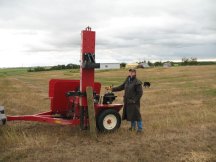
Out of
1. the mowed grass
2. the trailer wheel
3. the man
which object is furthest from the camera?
the man

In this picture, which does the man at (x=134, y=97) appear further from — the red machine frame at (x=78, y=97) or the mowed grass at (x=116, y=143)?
the mowed grass at (x=116, y=143)

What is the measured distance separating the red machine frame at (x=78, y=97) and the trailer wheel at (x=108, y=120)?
8 centimetres

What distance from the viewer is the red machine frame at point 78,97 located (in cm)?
880

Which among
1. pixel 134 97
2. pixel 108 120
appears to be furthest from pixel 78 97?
pixel 134 97

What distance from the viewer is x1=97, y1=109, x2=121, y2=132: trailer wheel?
9.17m

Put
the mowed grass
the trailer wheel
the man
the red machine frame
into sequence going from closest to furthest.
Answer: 1. the mowed grass
2. the red machine frame
3. the trailer wheel
4. the man

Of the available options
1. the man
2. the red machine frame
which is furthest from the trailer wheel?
the man

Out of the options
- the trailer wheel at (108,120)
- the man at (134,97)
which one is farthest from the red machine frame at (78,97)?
the man at (134,97)

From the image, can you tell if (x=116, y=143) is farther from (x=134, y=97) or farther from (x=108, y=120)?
(x=134, y=97)

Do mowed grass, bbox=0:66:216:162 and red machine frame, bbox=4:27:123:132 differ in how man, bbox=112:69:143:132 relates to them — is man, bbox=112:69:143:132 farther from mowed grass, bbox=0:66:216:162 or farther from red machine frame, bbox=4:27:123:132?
mowed grass, bbox=0:66:216:162

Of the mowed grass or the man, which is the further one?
the man

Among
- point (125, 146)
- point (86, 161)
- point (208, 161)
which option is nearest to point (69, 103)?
point (125, 146)

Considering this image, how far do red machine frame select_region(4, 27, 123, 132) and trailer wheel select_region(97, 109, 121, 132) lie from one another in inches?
3.2

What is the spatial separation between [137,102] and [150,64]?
136m
